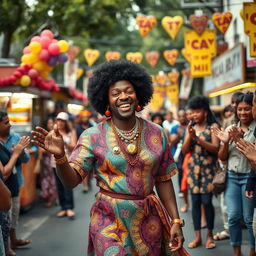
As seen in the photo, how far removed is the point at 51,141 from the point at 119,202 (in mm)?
641

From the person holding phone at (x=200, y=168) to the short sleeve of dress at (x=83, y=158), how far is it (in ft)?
10.3

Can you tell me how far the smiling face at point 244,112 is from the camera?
218 inches

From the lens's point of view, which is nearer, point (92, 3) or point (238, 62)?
point (238, 62)

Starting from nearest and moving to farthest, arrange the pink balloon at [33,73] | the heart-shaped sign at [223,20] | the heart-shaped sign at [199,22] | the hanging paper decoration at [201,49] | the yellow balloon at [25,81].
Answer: the yellow balloon at [25,81]
the pink balloon at [33,73]
the heart-shaped sign at [223,20]
the heart-shaped sign at [199,22]
the hanging paper decoration at [201,49]

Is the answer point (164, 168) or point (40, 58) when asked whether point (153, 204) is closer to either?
point (164, 168)

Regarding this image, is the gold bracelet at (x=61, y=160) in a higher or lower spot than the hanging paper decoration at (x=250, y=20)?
lower

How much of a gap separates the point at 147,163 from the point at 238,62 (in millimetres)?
9119

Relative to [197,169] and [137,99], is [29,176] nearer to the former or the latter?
[197,169]

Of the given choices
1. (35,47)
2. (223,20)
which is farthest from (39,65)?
(223,20)

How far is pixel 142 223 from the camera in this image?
11.4 ft

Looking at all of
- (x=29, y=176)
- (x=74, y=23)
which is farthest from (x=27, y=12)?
(x=29, y=176)

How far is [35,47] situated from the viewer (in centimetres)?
1190

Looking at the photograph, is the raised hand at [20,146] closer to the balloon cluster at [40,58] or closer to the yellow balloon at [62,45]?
the balloon cluster at [40,58]

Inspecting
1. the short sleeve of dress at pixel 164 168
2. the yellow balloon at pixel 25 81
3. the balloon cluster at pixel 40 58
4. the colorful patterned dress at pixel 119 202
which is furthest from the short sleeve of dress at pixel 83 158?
the balloon cluster at pixel 40 58
